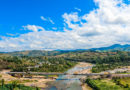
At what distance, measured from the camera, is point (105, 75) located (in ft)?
355

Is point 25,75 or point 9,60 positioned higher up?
point 9,60

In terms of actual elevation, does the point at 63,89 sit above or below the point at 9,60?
below

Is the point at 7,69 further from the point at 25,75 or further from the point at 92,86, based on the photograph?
the point at 92,86

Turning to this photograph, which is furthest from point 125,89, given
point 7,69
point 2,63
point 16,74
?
point 2,63

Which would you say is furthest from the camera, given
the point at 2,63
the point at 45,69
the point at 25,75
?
the point at 2,63

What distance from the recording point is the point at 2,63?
560ft

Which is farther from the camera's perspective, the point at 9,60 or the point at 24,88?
the point at 9,60

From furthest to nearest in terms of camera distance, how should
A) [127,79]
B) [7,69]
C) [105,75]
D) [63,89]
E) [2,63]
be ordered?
[2,63]
[7,69]
[105,75]
[127,79]
[63,89]

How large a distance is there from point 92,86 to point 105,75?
1131 inches

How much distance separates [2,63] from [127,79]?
158 m

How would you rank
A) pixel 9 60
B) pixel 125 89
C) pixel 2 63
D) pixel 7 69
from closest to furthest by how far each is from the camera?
pixel 125 89 → pixel 7 69 → pixel 2 63 → pixel 9 60

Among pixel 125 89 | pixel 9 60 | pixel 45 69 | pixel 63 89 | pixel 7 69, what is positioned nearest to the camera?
pixel 125 89

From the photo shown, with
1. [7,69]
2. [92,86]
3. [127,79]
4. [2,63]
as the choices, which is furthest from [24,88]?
[2,63]

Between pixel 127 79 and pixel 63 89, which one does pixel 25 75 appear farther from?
pixel 127 79
